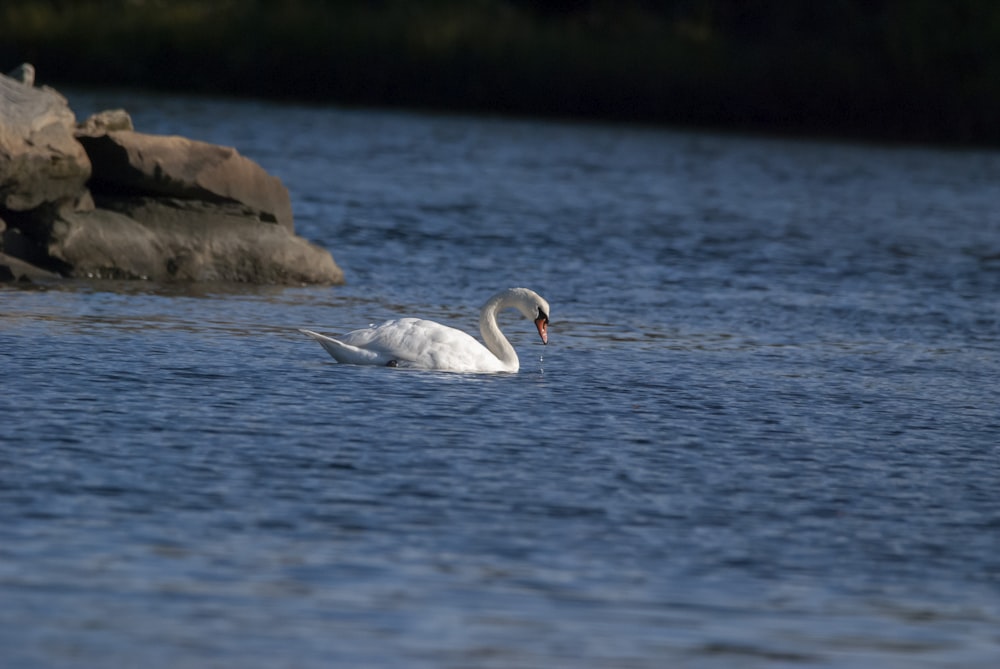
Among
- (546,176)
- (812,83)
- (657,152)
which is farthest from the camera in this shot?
(812,83)

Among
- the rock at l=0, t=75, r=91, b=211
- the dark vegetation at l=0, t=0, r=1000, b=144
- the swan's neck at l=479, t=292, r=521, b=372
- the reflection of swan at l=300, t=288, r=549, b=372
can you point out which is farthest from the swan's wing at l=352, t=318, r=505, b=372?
the dark vegetation at l=0, t=0, r=1000, b=144

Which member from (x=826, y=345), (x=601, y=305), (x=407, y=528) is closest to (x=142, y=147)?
(x=601, y=305)

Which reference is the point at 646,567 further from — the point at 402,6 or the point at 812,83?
the point at 402,6

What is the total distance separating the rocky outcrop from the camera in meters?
16.7

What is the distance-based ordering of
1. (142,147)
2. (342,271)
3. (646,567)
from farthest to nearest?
(342,271) < (142,147) < (646,567)

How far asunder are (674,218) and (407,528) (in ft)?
63.9

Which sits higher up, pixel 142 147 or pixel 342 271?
pixel 142 147

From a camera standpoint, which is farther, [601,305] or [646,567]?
[601,305]

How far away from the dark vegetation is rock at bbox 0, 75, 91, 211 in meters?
28.6

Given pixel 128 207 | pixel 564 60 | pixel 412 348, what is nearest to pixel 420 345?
pixel 412 348

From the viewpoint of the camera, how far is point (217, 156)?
58.6ft

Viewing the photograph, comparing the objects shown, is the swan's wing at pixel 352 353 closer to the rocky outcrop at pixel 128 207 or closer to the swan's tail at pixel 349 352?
the swan's tail at pixel 349 352

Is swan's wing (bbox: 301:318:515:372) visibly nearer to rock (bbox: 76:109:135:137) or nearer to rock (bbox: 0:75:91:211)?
rock (bbox: 0:75:91:211)

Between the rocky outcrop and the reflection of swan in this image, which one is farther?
the rocky outcrop
